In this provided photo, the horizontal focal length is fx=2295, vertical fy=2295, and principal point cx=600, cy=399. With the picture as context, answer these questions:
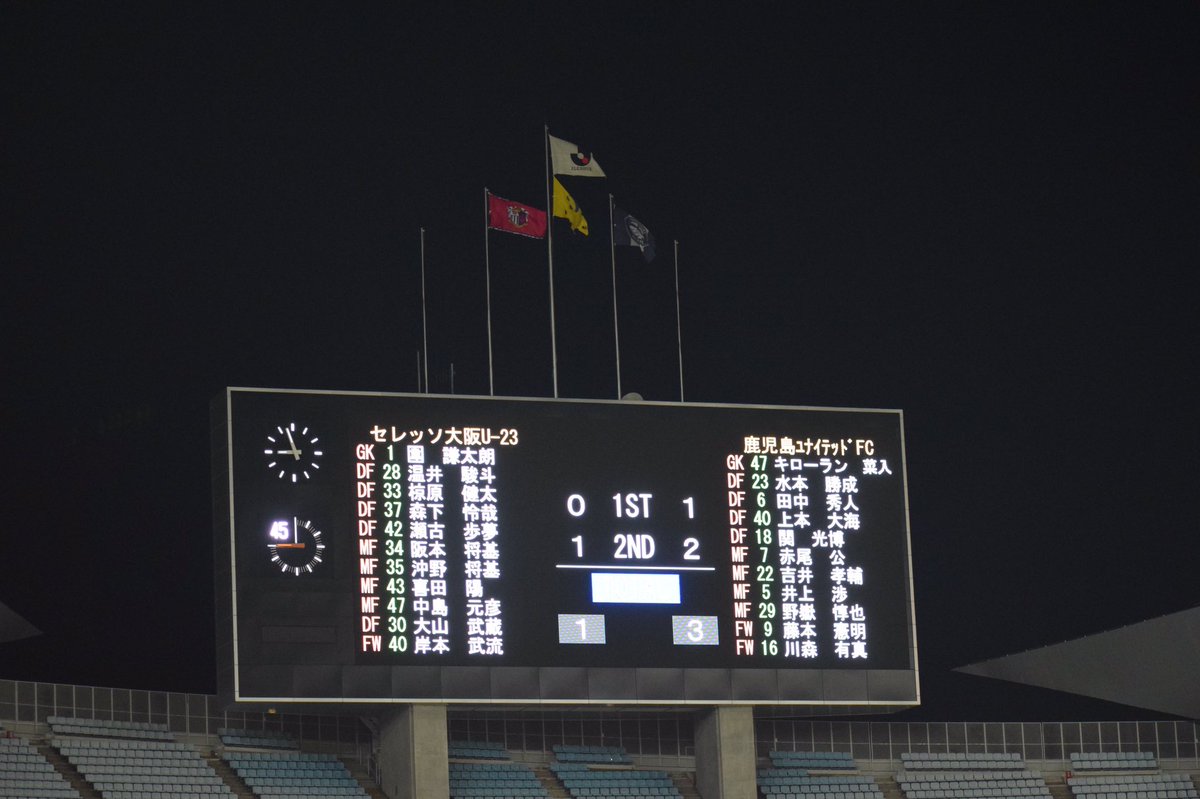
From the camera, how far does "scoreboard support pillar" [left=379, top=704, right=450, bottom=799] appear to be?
2334 centimetres

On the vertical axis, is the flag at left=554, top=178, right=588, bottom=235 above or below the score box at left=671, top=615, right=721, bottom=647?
above

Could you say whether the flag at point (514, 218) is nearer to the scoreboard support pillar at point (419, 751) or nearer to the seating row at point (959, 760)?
the scoreboard support pillar at point (419, 751)

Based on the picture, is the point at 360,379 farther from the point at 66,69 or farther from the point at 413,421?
the point at 413,421

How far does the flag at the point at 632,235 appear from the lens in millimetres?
26156

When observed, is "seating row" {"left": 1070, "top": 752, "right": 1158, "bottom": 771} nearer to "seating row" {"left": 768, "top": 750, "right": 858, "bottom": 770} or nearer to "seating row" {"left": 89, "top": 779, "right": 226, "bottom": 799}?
"seating row" {"left": 768, "top": 750, "right": 858, "bottom": 770}

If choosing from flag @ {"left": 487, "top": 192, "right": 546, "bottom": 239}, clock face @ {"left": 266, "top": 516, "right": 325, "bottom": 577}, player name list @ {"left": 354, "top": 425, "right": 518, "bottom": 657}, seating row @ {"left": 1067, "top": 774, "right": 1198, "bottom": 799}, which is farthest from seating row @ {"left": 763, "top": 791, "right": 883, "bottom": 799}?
flag @ {"left": 487, "top": 192, "right": 546, "bottom": 239}

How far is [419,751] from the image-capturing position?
2336 centimetres

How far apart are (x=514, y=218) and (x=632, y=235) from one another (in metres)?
1.48

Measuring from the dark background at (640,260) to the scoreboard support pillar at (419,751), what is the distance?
25.7ft

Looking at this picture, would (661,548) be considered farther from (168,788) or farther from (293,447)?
(168,788)

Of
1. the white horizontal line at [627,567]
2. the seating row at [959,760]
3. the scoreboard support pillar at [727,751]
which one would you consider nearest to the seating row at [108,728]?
the white horizontal line at [627,567]

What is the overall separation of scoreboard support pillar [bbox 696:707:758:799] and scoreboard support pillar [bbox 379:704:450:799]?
2.94m

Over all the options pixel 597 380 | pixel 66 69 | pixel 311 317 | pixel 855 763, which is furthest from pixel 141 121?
pixel 855 763

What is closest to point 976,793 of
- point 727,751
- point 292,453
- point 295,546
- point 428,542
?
point 727,751
